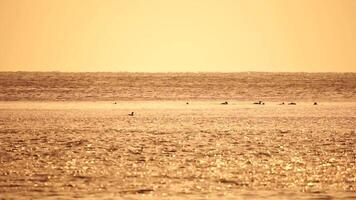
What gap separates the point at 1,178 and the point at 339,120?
97.6ft

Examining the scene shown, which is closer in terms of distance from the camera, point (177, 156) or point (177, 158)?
point (177, 158)

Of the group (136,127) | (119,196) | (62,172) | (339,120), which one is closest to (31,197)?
(119,196)

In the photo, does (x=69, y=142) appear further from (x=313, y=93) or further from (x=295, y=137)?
(x=313, y=93)

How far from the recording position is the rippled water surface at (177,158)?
2214 cm

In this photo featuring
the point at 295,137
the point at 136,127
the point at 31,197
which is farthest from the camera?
the point at 136,127

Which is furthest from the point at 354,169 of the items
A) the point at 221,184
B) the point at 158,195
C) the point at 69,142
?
the point at 69,142

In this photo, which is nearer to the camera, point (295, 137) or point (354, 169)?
point (354, 169)

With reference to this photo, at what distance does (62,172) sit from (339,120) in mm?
27815

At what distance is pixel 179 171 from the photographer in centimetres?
2578

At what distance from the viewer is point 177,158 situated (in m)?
29.4

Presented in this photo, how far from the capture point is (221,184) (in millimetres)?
23234

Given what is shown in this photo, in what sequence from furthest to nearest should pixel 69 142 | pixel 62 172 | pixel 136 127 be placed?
pixel 136 127 < pixel 69 142 < pixel 62 172

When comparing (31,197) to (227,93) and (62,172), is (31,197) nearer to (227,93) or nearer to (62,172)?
(62,172)

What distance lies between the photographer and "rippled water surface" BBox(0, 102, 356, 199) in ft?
72.6
